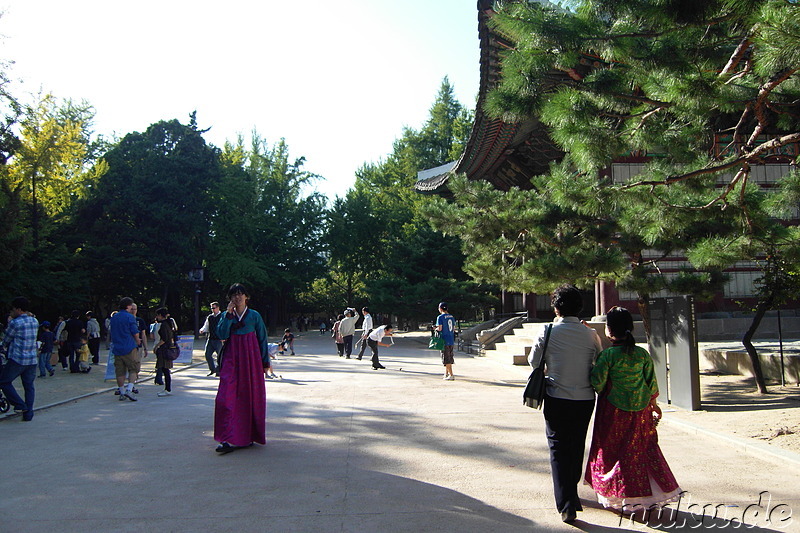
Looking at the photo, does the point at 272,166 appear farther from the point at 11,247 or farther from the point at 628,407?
the point at 628,407

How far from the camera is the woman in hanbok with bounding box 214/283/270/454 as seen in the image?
6.23 metres

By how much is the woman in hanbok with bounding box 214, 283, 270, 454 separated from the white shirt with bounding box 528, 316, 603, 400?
305 cm

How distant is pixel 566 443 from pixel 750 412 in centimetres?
557

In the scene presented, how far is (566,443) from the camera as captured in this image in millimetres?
4188

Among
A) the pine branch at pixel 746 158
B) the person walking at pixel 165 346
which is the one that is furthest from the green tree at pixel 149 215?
the pine branch at pixel 746 158

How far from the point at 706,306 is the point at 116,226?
94.7 ft

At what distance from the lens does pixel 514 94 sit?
577 cm

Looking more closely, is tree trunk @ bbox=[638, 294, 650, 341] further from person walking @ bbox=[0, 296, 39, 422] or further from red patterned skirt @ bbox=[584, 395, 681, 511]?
person walking @ bbox=[0, 296, 39, 422]

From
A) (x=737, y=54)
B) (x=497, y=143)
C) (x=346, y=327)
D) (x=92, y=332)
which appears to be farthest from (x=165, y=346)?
(x=497, y=143)

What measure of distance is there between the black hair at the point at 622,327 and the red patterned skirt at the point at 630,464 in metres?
0.44

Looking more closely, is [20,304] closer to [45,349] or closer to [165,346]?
[165,346]

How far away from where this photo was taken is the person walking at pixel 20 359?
27.2ft

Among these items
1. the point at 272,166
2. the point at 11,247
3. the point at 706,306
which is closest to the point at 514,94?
the point at 706,306

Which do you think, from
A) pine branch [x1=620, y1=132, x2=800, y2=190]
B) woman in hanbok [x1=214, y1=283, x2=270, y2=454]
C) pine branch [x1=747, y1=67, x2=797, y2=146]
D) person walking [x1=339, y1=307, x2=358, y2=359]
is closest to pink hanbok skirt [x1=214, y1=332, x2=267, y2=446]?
woman in hanbok [x1=214, y1=283, x2=270, y2=454]
